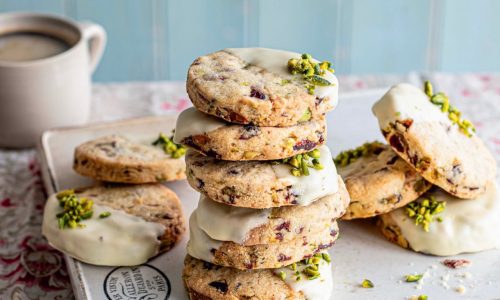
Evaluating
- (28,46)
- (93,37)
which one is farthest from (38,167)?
(93,37)

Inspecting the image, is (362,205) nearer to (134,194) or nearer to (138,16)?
(134,194)

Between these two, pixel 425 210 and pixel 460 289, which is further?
pixel 425 210

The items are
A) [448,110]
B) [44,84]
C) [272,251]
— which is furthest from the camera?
[44,84]

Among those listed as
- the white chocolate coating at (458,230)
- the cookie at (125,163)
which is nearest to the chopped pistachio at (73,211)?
the cookie at (125,163)

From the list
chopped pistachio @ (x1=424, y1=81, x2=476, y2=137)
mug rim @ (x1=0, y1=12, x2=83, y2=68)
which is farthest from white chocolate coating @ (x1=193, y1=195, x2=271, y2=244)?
mug rim @ (x1=0, y1=12, x2=83, y2=68)

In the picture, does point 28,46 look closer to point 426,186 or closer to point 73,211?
point 73,211

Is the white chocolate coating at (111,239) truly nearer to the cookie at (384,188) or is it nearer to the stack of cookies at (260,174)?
the stack of cookies at (260,174)
